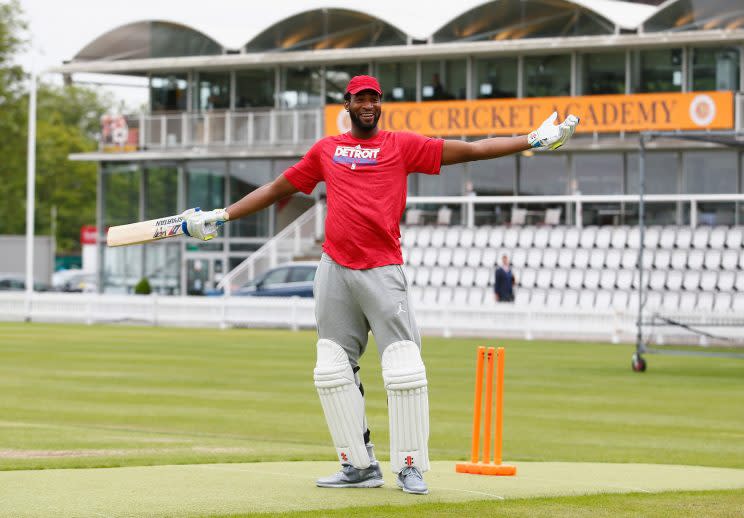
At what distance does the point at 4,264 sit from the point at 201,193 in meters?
23.5

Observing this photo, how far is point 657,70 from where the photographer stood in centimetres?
4506

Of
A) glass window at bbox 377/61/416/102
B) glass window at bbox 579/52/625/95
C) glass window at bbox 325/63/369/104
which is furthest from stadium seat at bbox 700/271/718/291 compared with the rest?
glass window at bbox 325/63/369/104

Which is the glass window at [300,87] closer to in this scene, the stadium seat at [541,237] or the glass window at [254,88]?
the glass window at [254,88]

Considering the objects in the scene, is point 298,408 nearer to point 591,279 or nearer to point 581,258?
point 591,279

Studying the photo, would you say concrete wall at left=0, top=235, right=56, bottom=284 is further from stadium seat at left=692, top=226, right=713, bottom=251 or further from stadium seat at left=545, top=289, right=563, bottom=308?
stadium seat at left=692, top=226, right=713, bottom=251

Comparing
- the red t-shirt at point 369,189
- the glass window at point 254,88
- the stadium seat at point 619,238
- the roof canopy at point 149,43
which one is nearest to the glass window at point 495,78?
the glass window at point 254,88

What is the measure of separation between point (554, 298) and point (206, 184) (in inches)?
713

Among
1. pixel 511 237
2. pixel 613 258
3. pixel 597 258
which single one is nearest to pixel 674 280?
pixel 613 258

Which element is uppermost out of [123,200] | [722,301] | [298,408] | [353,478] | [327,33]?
[327,33]

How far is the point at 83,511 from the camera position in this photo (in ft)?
24.4

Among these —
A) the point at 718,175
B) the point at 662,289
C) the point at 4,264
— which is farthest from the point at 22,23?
the point at 662,289

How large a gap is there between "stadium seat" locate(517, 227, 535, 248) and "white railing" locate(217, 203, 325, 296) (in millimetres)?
8283

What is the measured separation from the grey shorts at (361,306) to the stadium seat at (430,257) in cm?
3176

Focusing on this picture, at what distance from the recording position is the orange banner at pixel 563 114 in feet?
139
